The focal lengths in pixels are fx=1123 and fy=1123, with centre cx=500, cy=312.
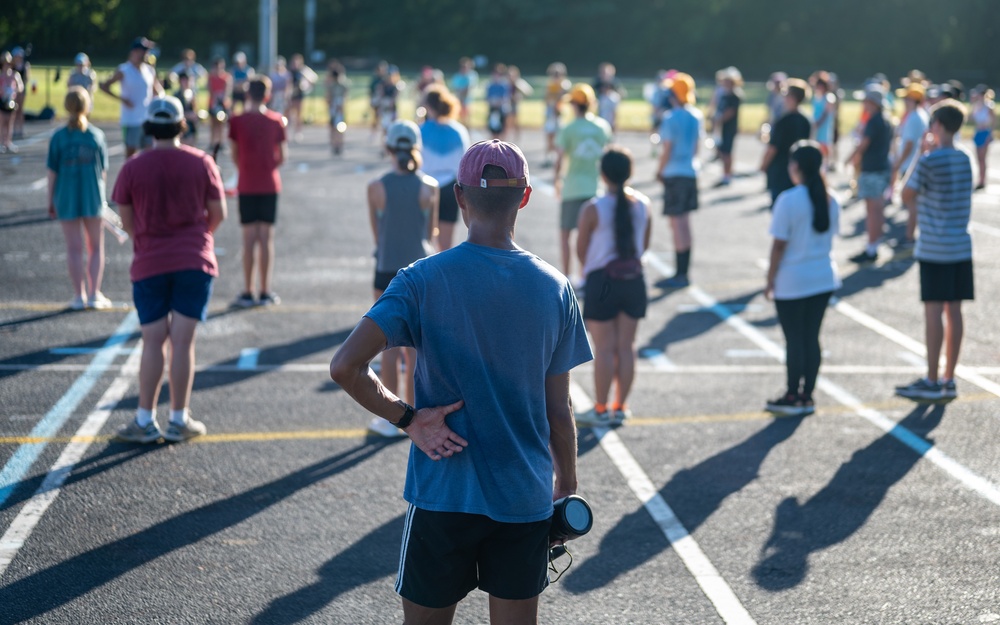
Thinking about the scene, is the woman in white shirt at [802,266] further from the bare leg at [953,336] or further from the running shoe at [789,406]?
the bare leg at [953,336]

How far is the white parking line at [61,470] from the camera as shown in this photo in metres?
5.48

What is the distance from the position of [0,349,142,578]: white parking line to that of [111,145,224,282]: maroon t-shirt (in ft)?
3.65

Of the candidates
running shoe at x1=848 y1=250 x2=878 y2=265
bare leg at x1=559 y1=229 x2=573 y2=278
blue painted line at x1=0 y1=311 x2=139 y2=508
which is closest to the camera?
blue painted line at x1=0 y1=311 x2=139 y2=508

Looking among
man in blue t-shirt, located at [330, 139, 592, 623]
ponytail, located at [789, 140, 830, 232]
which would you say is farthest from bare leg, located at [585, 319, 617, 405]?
man in blue t-shirt, located at [330, 139, 592, 623]

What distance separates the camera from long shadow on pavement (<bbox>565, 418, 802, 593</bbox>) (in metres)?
5.46

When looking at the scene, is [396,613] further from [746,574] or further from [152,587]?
[746,574]

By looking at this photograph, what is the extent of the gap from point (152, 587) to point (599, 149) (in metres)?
7.18

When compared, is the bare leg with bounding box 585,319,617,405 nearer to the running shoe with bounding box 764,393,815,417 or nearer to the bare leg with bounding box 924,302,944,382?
the running shoe with bounding box 764,393,815,417

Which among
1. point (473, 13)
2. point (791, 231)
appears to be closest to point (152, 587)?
point (791, 231)

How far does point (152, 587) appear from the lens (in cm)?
508

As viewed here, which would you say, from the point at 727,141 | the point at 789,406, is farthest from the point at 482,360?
the point at 727,141

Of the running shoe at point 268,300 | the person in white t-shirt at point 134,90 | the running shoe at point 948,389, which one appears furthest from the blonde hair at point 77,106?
the running shoe at point 948,389

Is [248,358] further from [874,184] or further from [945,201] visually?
[874,184]

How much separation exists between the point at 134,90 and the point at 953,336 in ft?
39.2
